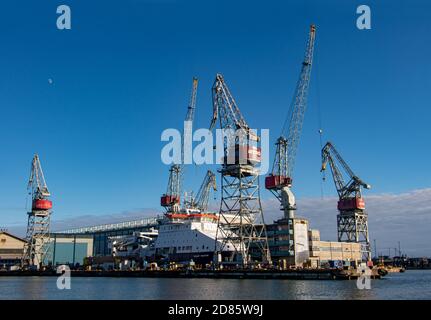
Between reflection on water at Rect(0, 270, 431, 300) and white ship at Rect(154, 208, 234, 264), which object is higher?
white ship at Rect(154, 208, 234, 264)

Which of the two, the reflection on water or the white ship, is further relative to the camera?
the white ship

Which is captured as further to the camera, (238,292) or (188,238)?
(188,238)

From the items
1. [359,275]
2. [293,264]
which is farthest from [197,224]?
[359,275]

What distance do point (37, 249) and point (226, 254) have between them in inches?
3016

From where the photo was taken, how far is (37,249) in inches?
6152

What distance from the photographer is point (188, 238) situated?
124 metres

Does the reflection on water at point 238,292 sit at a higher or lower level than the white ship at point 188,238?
lower

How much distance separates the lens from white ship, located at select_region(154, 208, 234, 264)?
118750 millimetres

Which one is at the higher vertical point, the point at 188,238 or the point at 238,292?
the point at 188,238

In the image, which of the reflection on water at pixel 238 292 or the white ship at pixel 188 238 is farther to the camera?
the white ship at pixel 188 238

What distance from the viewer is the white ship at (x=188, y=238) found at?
119 meters
